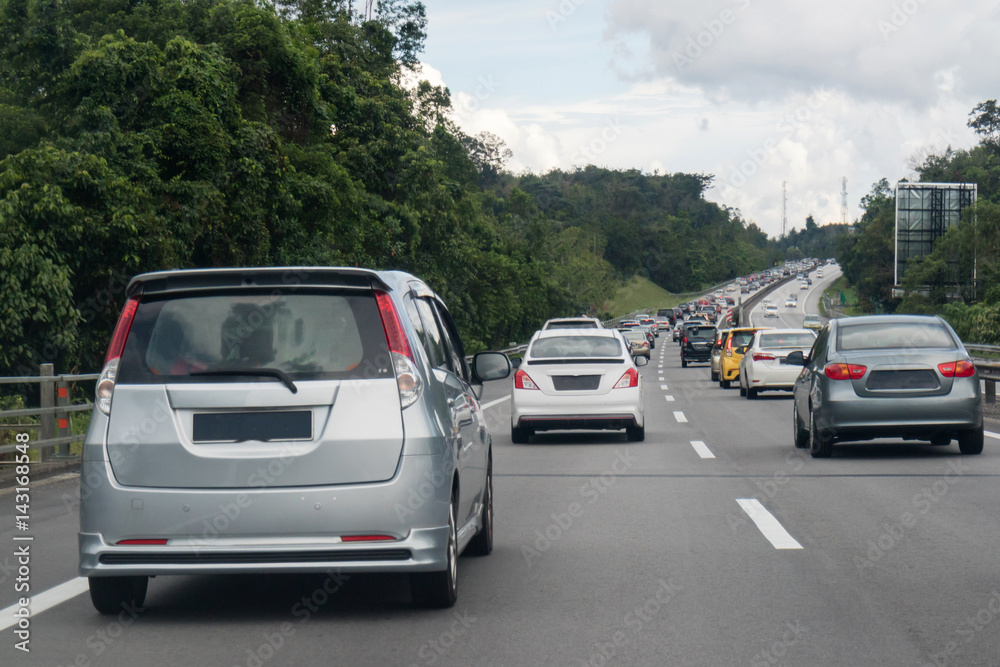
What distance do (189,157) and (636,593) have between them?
18.0 meters

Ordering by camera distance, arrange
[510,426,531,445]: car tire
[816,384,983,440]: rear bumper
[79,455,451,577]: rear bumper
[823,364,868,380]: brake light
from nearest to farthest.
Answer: [79,455,451,577]: rear bumper, [816,384,983,440]: rear bumper, [823,364,868,380]: brake light, [510,426,531,445]: car tire

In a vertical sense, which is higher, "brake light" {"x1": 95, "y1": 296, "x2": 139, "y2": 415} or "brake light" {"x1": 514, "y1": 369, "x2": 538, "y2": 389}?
"brake light" {"x1": 95, "y1": 296, "x2": 139, "y2": 415}

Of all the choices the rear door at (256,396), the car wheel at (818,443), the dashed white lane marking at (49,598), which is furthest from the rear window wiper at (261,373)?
the car wheel at (818,443)

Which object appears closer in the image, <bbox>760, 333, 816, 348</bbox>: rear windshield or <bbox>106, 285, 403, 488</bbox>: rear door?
<bbox>106, 285, 403, 488</bbox>: rear door

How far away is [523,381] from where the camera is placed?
1580 cm

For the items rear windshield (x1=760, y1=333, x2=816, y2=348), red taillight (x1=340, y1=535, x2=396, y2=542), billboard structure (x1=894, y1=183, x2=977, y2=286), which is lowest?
rear windshield (x1=760, y1=333, x2=816, y2=348)

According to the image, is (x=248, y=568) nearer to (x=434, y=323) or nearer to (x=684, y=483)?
(x=434, y=323)

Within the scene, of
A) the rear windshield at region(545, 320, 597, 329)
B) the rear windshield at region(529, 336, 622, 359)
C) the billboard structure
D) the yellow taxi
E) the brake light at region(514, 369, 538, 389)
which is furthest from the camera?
the billboard structure

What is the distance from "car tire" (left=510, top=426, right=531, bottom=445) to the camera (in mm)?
16033

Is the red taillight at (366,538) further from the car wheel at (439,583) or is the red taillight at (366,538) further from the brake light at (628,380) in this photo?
the brake light at (628,380)

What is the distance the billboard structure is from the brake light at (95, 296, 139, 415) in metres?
70.8

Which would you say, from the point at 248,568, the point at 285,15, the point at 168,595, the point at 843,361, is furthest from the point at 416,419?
the point at 285,15

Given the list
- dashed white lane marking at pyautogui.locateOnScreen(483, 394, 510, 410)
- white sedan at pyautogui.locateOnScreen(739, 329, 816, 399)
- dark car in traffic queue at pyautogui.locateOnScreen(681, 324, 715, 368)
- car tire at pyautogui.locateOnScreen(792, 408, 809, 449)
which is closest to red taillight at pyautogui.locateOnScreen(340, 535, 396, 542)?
car tire at pyautogui.locateOnScreen(792, 408, 809, 449)

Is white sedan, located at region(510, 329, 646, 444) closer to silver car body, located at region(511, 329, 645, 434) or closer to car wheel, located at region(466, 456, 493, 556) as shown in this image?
silver car body, located at region(511, 329, 645, 434)
